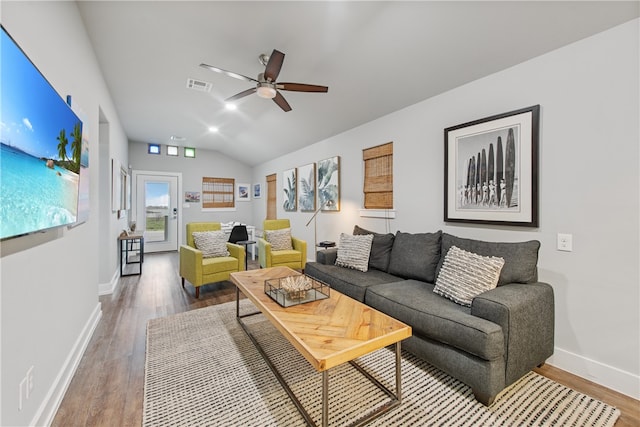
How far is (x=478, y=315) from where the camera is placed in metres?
1.77

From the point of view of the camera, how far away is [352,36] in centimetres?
245

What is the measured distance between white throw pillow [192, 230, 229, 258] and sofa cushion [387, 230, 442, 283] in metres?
2.34

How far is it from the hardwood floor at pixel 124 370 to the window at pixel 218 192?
13.1ft

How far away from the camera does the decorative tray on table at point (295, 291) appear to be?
6.61 ft

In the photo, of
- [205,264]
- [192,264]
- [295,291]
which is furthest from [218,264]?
[295,291]

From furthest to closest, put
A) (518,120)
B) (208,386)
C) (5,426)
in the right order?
(518,120) → (208,386) → (5,426)

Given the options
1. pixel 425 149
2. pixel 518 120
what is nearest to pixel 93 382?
pixel 425 149

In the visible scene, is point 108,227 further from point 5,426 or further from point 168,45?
point 5,426

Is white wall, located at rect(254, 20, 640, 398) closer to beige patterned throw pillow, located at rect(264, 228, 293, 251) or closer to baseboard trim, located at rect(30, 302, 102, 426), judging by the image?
beige patterned throw pillow, located at rect(264, 228, 293, 251)

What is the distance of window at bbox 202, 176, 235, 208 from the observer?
7.42 m

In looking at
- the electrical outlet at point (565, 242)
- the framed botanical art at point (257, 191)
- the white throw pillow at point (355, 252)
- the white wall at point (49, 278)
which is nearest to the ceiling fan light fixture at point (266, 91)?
the white wall at point (49, 278)

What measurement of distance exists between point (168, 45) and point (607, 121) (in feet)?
12.3

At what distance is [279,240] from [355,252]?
1.69 metres

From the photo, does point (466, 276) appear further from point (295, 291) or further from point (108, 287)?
point (108, 287)
